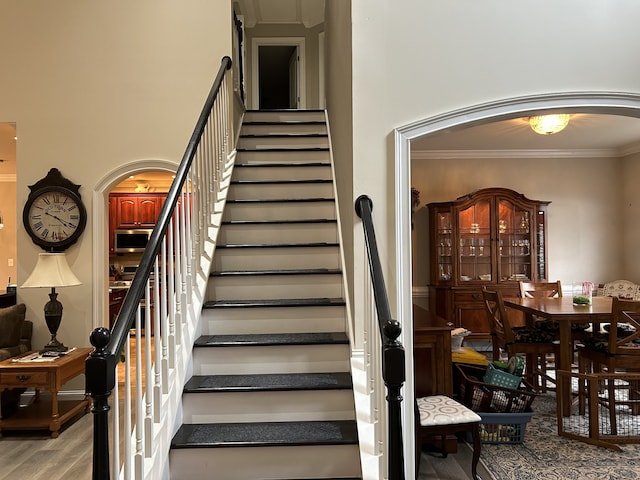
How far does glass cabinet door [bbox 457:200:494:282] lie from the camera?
6676 millimetres

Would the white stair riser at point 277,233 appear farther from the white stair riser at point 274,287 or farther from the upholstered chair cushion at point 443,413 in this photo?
the upholstered chair cushion at point 443,413

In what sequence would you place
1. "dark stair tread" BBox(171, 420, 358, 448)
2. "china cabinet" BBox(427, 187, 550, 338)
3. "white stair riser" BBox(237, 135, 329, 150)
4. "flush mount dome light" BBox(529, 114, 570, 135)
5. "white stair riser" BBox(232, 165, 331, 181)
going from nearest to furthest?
"dark stair tread" BBox(171, 420, 358, 448) → "white stair riser" BBox(232, 165, 331, 181) → "flush mount dome light" BBox(529, 114, 570, 135) → "white stair riser" BBox(237, 135, 329, 150) → "china cabinet" BBox(427, 187, 550, 338)

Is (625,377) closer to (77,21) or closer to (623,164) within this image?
(623,164)

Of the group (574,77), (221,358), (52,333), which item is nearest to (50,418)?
(52,333)

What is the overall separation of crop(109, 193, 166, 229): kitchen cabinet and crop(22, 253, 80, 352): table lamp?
488 centimetres

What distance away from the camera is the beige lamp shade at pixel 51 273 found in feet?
13.1

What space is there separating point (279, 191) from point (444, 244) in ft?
10.9

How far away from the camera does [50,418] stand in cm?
384

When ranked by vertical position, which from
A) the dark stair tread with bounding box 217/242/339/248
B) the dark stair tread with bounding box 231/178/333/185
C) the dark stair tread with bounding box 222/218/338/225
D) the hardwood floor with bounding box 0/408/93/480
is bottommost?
the hardwood floor with bounding box 0/408/93/480

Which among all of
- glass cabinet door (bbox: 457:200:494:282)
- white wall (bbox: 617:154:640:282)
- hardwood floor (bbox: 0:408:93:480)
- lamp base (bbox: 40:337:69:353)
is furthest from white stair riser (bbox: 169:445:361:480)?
white wall (bbox: 617:154:640:282)

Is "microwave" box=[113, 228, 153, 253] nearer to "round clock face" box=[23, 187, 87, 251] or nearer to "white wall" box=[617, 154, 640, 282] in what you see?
"round clock face" box=[23, 187, 87, 251]

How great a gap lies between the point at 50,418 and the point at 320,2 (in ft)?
19.3

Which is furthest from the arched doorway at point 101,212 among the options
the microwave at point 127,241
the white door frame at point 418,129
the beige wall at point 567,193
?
the microwave at point 127,241

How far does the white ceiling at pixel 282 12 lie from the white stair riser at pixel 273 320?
15.8ft
